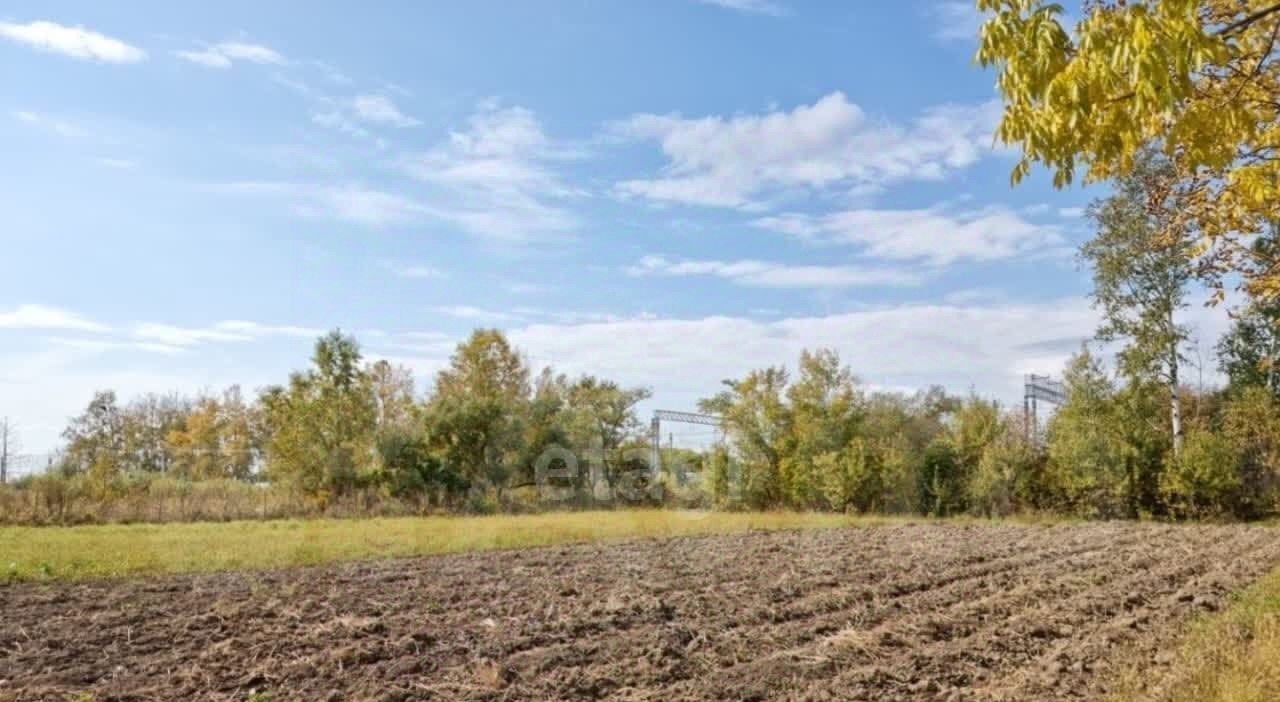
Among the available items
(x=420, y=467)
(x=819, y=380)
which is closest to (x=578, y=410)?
(x=420, y=467)

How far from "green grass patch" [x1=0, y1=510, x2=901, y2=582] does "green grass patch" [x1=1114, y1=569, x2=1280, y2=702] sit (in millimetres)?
11210

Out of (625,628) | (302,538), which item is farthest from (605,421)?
(625,628)

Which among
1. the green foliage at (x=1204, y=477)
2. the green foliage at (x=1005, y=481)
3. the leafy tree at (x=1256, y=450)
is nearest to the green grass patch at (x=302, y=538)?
the green foliage at (x=1005, y=481)

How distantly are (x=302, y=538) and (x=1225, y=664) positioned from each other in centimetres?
1530

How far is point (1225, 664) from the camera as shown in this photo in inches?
238

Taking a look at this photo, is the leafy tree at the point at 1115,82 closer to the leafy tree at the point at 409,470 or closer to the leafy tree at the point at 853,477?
the leafy tree at the point at 853,477

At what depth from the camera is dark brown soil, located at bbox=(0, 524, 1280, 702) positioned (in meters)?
6.35

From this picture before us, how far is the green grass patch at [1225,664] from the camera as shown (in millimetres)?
5207

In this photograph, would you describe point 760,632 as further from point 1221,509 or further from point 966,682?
point 1221,509

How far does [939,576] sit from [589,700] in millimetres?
6741

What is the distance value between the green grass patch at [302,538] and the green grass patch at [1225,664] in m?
11.2

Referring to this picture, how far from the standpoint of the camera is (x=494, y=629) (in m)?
8.15

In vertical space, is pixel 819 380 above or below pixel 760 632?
above

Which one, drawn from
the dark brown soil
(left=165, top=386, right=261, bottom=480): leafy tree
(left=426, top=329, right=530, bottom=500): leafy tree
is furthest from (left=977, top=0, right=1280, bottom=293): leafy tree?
(left=165, top=386, right=261, bottom=480): leafy tree
